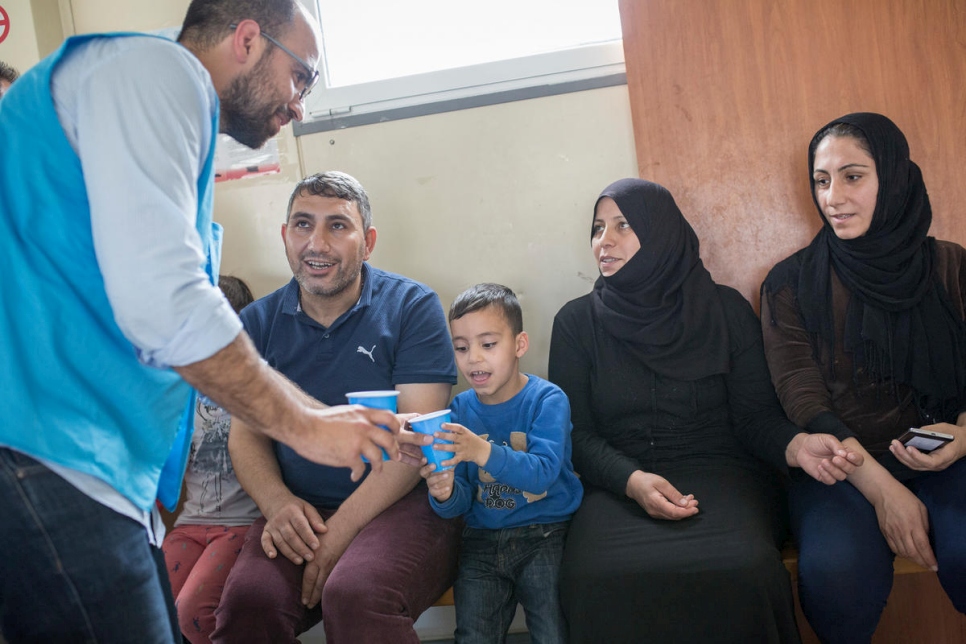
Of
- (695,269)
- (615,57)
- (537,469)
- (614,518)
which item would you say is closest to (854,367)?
(695,269)

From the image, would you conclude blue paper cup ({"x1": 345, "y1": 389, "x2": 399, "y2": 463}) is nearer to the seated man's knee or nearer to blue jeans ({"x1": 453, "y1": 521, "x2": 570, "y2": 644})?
the seated man's knee

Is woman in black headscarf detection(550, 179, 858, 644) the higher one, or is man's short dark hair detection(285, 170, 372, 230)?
man's short dark hair detection(285, 170, 372, 230)

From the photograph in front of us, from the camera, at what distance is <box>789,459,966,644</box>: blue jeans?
1849 mm

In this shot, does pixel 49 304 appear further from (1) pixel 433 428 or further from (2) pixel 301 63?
(1) pixel 433 428

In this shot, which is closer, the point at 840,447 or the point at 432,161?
the point at 840,447

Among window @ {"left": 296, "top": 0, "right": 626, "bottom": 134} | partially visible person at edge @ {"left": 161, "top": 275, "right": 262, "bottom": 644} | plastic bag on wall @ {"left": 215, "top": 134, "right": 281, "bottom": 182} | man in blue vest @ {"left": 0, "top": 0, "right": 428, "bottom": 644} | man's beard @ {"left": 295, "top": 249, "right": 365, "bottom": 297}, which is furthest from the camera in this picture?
plastic bag on wall @ {"left": 215, "top": 134, "right": 281, "bottom": 182}

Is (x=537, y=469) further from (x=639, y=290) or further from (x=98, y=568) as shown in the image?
(x=98, y=568)

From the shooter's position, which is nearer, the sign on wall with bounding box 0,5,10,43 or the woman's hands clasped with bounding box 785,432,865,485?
the woman's hands clasped with bounding box 785,432,865,485

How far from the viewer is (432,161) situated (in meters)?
2.98

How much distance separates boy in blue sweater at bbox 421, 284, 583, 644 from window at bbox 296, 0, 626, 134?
1.02m

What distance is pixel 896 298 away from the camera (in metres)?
2.24

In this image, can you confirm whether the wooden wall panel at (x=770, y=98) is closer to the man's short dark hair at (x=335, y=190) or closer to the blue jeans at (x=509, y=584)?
the man's short dark hair at (x=335, y=190)

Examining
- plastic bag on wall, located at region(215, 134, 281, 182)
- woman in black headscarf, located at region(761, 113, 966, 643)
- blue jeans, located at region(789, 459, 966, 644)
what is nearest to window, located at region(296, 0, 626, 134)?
plastic bag on wall, located at region(215, 134, 281, 182)

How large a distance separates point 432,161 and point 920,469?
1993 millimetres
